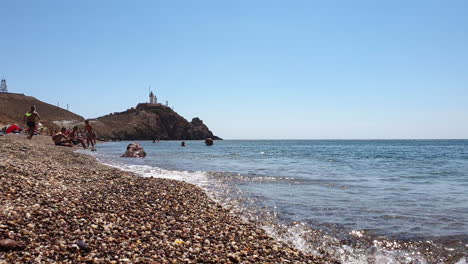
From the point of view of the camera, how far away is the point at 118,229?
7027mm

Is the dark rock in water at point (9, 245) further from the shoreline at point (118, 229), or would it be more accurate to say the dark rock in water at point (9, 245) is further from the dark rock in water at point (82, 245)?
the dark rock in water at point (82, 245)

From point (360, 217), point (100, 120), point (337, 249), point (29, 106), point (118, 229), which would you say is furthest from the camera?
point (100, 120)

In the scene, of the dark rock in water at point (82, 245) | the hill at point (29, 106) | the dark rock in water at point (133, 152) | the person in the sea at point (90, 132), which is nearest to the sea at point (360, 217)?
the dark rock in water at point (82, 245)

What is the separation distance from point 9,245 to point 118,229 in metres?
2.06

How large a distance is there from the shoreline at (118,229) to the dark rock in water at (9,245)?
0.04 meters

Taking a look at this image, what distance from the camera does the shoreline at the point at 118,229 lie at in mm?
5699

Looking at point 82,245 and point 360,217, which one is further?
point 360,217

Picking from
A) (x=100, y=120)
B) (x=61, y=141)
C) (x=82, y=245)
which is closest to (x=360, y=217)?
(x=82, y=245)

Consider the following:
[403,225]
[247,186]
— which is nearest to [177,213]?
[403,225]

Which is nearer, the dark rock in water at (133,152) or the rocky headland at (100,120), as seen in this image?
the dark rock in water at (133,152)

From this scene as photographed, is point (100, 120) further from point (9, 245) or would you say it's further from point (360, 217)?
point (9, 245)

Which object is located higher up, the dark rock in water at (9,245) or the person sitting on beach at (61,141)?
the person sitting on beach at (61,141)

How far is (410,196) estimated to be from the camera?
14875 millimetres

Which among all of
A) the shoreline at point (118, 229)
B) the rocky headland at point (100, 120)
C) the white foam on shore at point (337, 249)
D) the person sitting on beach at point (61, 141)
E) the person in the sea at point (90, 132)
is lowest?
the white foam on shore at point (337, 249)
